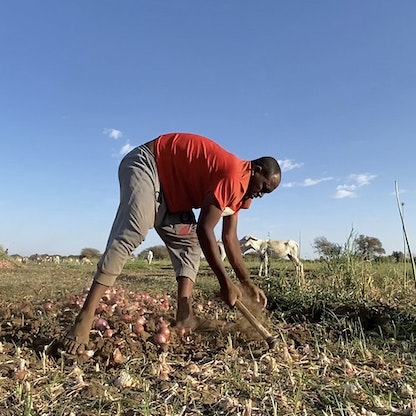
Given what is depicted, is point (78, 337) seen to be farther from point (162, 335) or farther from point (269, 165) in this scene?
point (269, 165)

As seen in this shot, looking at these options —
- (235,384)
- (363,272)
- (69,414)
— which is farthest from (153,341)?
(363,272)

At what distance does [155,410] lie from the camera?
2.11 meters

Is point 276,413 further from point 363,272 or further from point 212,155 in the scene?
point 363,272

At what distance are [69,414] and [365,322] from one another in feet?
8.62

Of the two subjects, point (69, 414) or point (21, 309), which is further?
point (21, 309)

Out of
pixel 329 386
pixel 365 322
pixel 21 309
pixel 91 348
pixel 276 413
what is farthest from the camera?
pixel 365 322

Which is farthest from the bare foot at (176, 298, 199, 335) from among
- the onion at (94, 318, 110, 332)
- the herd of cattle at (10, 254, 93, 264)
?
A: the herd of cattle at (10, 254, 93, 264)

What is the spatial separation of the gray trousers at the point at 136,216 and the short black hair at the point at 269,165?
0.64 meters

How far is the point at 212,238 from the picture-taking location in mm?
2953

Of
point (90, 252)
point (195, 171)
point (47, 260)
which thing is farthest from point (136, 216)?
point (90, 252)

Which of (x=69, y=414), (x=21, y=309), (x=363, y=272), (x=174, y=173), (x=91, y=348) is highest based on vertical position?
(x=174, y=173)

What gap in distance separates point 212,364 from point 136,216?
0.98 meters

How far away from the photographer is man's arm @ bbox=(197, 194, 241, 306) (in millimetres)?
2949

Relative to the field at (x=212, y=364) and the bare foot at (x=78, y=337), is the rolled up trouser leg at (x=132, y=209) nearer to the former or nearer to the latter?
the bare foot at (x=78, y=337)
